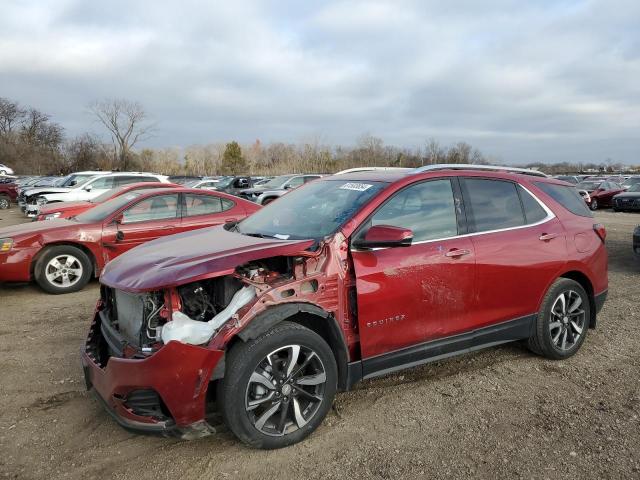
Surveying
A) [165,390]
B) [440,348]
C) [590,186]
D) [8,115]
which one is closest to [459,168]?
[440,348]

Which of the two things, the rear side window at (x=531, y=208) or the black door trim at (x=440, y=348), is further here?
the rear side window at (x=531, y=208)

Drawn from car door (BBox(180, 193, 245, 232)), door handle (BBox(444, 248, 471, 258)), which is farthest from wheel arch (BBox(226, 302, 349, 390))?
car door (BBox(180, 193, 245, 232))

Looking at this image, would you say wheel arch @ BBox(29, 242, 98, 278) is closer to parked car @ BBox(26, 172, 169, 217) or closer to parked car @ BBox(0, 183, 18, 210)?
parked car @ BBox(26, 172, 169, 217)

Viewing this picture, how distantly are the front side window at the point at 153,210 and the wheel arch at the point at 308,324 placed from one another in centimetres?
509

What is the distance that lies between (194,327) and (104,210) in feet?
18.1

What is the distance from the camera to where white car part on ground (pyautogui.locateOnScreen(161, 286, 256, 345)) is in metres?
2.77

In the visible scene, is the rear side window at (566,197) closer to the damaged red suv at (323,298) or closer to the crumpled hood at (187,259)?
the damaged red suv at (323,298)

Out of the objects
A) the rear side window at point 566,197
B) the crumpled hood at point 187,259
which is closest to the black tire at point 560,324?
A: the rear side window at point 566,197

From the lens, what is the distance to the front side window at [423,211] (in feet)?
11.7

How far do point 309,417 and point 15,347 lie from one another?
3.37 metres

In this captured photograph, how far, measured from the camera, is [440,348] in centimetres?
365

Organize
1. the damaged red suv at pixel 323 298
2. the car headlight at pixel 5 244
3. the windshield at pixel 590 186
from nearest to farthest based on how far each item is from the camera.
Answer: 1. the damaged red suv at pixel 323 298
2. the car headlight at pixel 5 244
3. the windshield at pixel 590 186

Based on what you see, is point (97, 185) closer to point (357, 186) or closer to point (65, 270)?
point (65, 270)

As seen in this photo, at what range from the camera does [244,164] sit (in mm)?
87500
